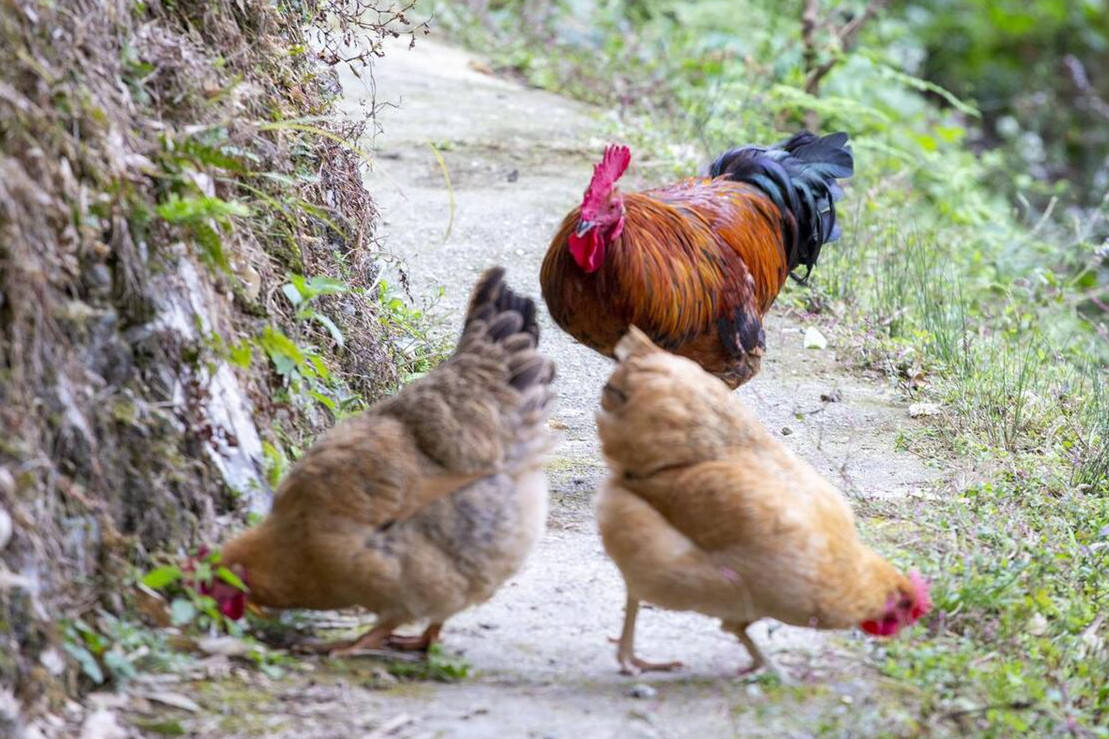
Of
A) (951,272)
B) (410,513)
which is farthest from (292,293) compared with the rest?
(951,272)

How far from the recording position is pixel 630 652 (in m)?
4.46

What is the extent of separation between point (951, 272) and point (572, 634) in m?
5.88

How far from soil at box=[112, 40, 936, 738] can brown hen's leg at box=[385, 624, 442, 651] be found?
0.26 ft

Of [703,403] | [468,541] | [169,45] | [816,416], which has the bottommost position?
[816,416]

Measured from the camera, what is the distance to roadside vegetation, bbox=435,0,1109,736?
4.94 metres

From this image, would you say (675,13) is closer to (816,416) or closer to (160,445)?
(816,416)

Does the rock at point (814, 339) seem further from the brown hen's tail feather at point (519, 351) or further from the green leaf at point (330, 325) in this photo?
the brown hen's tail feather at point (519, 351)

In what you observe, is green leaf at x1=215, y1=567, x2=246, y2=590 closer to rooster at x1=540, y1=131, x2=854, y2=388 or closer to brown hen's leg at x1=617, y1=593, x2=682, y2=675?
brown hen's leg at x1=617, y1=593, x2=682, y2=675

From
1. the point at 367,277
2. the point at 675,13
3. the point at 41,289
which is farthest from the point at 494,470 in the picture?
the point at 675,13

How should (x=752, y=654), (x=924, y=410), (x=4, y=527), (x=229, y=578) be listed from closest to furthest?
(x=4, y=527) < (x=229, y=578) < (x=752, y=654) < (x=924, y=410)

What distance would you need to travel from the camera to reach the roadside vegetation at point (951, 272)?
4941 millimetres

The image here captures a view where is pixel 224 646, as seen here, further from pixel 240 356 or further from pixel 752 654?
pixel 752 654

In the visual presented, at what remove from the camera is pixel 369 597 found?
166 inches

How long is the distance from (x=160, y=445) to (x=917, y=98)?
13525mm
